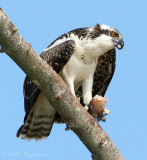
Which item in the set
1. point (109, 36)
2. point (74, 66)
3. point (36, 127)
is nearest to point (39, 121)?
point (36, 127)

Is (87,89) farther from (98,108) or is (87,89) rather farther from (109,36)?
(109,36)

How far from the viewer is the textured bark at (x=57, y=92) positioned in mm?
6471

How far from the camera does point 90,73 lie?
9.02 m

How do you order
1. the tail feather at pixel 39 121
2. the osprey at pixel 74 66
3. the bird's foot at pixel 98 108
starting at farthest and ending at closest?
the tail feather at pixel 39 121 < the osprey at pixel 74 66 < the bird's foot at pixel 98 108

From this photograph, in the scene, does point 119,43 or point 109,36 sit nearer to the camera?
point 119,43

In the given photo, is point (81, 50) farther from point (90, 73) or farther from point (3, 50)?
point (3, 50)

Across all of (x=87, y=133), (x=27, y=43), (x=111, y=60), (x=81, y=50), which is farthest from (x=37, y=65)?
(x=111, y=60)

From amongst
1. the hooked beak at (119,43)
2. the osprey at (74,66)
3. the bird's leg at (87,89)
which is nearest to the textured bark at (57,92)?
the osprey at (74,66)

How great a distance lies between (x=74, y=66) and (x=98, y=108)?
953 mm

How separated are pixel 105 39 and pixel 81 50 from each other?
504 millimetres

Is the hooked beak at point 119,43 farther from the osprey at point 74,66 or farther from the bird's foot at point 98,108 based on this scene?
the bird's foot at point 98,108

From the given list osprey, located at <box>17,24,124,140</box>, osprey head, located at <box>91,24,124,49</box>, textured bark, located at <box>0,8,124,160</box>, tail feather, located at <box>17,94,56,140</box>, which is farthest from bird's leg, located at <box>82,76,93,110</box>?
textured bark, located at <box>0,8,124,160</box>

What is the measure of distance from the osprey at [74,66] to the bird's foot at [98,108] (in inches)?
19.8

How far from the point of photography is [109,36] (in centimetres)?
875
